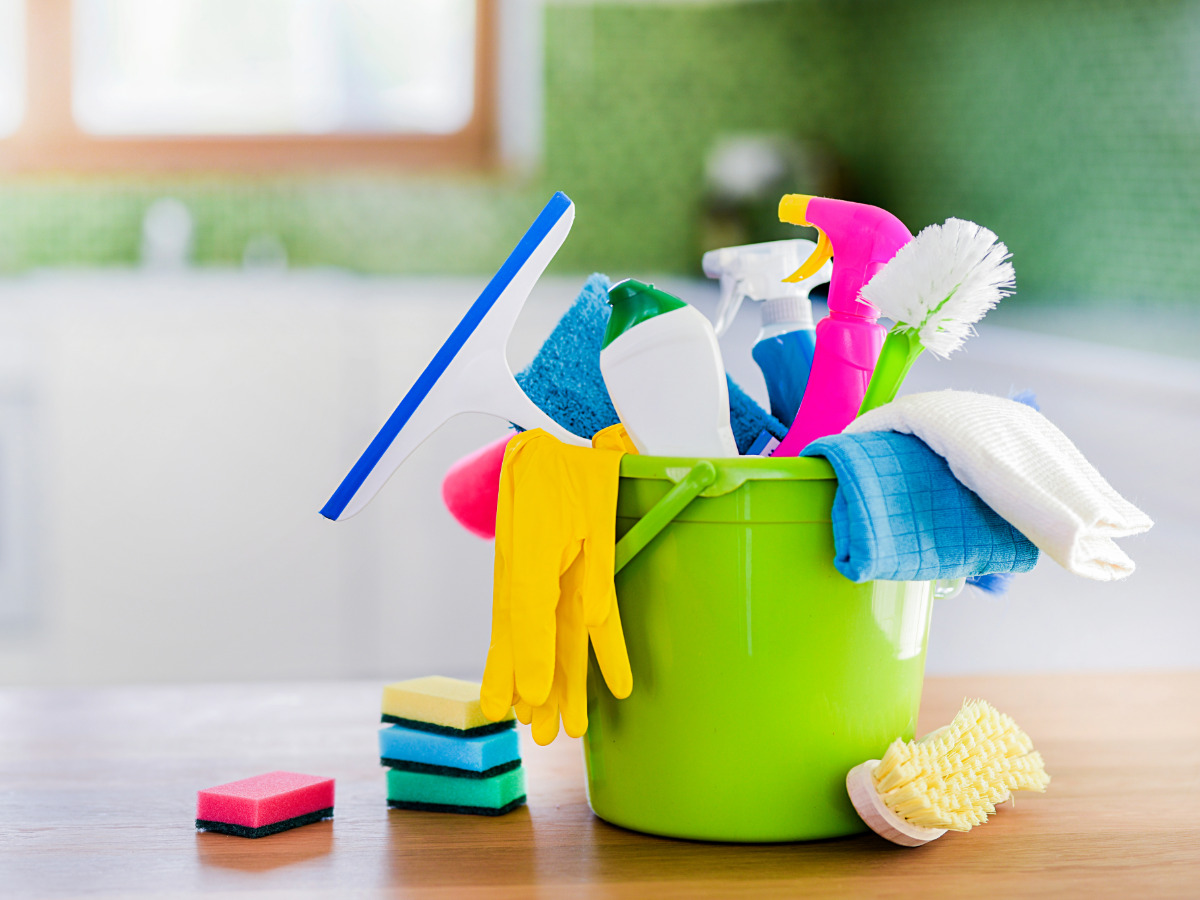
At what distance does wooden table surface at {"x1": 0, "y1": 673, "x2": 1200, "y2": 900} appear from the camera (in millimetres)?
498

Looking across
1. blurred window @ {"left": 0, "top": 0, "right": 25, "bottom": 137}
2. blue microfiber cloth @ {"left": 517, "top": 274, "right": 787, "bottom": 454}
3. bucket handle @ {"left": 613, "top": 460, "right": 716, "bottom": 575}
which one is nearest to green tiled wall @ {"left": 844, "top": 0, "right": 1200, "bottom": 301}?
blue microfiber cloth @ {"left": 517, "top": 274, "right": 787, "bottom": 454}

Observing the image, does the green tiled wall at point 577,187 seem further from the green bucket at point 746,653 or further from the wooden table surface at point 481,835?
the green bucket at point 746,653

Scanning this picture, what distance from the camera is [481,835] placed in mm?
556

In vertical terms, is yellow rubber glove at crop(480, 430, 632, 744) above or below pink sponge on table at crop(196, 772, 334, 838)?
above

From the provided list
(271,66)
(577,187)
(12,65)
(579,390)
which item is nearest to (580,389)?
(579,390)

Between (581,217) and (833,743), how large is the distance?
8.97 ft

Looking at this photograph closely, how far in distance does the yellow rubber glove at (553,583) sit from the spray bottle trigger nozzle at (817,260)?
0.15 meters

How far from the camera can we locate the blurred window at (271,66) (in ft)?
10.3

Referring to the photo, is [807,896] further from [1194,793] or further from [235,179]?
[235,179]

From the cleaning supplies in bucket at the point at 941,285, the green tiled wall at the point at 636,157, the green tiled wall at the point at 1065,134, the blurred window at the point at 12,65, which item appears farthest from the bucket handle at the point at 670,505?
the blurred window at the point at 12,65

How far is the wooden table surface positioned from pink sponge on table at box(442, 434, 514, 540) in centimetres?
14

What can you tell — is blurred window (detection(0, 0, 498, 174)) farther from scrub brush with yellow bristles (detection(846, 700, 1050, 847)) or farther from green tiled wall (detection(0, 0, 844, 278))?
scrub brush with yellow bristles (detection(846, 700, 1050, 847))

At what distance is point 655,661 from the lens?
538mm

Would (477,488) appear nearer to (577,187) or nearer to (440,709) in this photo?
(440,709)
